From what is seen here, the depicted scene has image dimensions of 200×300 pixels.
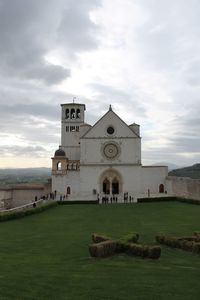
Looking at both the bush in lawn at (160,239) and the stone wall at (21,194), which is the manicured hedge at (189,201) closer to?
the stone wall at (21,194)

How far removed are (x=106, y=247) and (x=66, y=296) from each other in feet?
16.2

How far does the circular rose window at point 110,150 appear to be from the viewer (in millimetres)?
52406

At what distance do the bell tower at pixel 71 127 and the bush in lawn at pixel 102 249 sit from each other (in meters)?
44.9

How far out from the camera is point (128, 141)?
52.6 m

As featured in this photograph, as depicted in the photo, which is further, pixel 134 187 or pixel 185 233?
pixel 134 187

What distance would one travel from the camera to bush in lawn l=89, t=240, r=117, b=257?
12711 mm

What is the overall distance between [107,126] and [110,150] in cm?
331

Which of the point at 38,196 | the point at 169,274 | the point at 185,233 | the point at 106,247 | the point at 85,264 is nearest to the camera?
the point at 169,274

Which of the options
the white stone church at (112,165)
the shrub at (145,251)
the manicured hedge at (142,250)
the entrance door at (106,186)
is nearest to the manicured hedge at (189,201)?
the white stone church at (112,165)

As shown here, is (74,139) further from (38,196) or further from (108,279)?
(108,279)

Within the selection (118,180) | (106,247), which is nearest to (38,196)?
(118,180)

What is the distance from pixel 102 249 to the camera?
1277 centimetres

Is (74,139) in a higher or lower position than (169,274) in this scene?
higher

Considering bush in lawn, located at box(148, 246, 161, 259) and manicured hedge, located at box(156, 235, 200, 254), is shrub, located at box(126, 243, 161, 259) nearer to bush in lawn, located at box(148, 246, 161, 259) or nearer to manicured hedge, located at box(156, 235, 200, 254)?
bush in lawn, located at box(148, 246, 161, 259)
